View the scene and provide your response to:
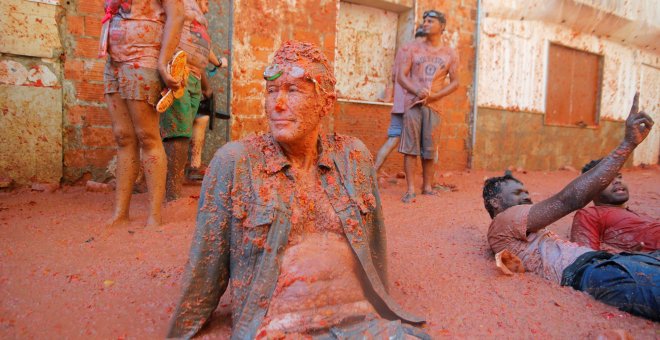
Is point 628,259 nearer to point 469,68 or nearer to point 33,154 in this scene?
point 33,154

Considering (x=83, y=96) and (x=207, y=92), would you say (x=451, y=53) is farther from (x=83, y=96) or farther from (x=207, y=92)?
(x=83, y=96)

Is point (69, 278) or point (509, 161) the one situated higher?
point (509, 161)

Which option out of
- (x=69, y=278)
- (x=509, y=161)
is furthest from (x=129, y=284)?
(x=509, y=161)

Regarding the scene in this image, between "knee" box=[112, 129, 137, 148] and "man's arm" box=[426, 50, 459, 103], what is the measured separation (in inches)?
130

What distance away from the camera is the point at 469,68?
790cm

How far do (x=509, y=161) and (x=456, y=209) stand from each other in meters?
4.47

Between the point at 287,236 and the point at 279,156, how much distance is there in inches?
13.1

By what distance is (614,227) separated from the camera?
3086mm

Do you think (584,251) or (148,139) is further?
(148,139)

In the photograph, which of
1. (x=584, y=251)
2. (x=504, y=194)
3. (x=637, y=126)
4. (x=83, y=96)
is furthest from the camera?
(x=83, y=96)

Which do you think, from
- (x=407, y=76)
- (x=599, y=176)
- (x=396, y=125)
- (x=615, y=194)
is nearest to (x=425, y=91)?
(x=407, y=76)

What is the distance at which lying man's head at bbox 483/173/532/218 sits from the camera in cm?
322

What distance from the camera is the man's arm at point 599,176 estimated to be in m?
2.48

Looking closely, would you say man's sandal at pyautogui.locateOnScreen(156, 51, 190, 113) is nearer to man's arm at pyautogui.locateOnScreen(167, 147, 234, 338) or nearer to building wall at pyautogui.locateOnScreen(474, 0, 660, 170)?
man's arm at pyautogui.locateOnScreen(167, 147, 234, 338)
